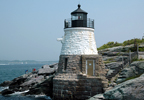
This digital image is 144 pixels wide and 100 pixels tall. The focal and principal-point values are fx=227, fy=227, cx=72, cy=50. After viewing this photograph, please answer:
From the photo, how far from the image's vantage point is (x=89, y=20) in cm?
2072

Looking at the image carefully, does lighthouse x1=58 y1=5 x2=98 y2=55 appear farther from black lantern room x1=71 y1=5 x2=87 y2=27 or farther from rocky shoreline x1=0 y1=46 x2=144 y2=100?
rocky shoreline x1=0 y1=46 x2=144 y2=100

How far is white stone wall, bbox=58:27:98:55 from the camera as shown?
19875 mm

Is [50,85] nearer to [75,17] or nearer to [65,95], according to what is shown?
[65,95]

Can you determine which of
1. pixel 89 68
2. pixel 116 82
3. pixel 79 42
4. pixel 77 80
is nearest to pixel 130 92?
pixel 116 82

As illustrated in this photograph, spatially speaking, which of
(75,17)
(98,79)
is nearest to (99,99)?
(98,79)

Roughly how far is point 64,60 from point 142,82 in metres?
7.93

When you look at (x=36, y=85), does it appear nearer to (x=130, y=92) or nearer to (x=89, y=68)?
(x=89, y=68)

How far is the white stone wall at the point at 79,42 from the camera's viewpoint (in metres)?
19.9

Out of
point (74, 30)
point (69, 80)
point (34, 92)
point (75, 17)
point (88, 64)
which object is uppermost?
point (75, 17)

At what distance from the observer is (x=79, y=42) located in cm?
1992

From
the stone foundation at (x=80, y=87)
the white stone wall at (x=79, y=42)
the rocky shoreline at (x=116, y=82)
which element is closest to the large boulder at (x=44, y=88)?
the rocky shoreline at (x=116, y=82)

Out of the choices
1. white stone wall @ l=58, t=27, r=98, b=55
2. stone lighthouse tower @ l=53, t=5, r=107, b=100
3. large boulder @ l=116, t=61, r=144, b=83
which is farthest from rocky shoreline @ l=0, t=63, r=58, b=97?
large boulder @ l=116, t=61, r=144, b=83

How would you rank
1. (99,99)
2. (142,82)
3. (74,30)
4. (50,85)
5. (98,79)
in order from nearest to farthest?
(142,82)
(99,99)
(98,79)
(74,30)
(50,85)

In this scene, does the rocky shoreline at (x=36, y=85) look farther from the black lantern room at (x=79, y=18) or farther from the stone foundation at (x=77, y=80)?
the black lantern room at (x=79, y=18)
